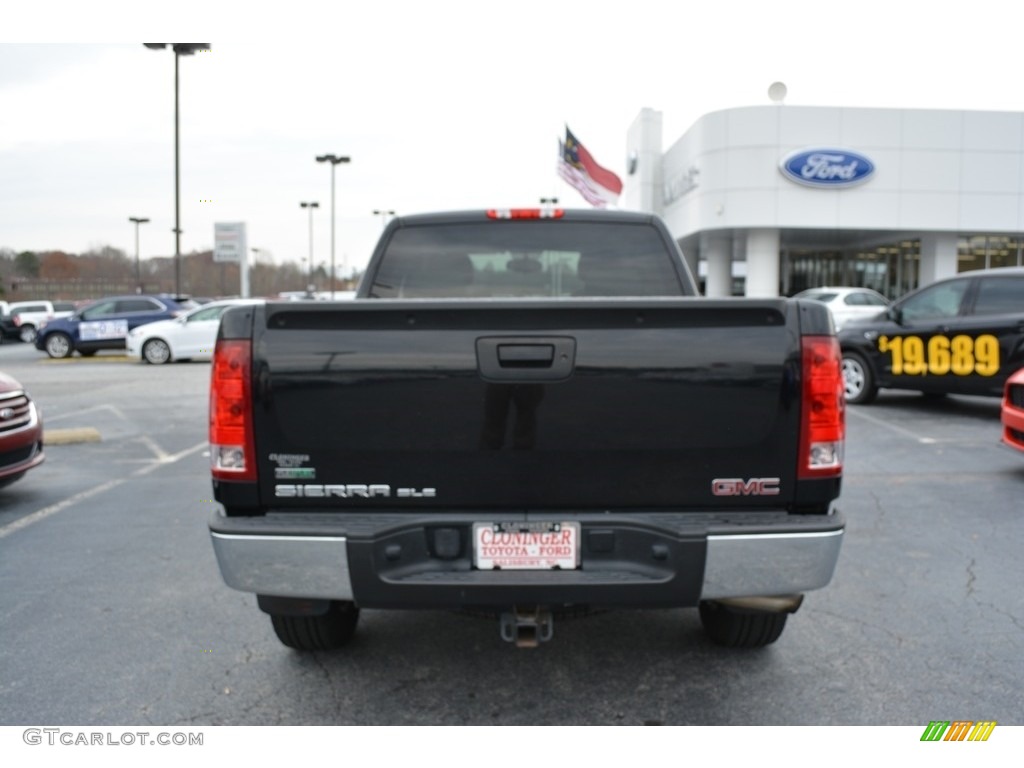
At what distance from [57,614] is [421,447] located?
8.66 ft

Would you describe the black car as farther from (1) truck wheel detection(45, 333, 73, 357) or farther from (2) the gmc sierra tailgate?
(1) truck wheel detection(45, 333, 73, 357)

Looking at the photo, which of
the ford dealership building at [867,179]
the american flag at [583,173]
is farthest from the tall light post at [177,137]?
the ford dealership building at [867,179]

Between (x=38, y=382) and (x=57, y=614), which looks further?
(x=38, y=382)

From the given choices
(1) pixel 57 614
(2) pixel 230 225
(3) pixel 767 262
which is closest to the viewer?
(1) pixel 57 614

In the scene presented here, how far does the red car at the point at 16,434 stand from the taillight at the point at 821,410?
586 centimetres

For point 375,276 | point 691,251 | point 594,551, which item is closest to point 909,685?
point 594,551

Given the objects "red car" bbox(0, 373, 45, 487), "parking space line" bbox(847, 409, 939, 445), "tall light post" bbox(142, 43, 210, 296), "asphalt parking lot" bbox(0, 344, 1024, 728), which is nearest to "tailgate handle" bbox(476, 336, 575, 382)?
"asphalt parking lot" bbox(0, 344, 1024, 728)

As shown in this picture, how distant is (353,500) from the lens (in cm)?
294

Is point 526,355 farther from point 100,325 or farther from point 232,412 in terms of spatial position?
→ point 100,325

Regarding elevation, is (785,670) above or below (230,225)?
below

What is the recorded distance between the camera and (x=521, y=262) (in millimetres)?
4594

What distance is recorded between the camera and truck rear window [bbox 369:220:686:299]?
4559mm

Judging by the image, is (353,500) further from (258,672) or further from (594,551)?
(258,672)

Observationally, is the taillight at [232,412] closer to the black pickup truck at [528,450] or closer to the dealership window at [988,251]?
the black pickup truck at [528,450]
